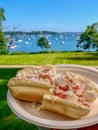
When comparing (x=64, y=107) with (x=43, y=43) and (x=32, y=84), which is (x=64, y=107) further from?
(x=43, y=43)

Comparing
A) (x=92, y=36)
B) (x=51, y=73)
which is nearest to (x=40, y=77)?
(x=51, y=73)

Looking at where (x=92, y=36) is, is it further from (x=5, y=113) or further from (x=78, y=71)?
(x=78, y=71)

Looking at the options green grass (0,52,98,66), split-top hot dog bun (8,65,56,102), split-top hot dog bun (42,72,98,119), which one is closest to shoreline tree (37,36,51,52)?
green grass (0,52,98,66)

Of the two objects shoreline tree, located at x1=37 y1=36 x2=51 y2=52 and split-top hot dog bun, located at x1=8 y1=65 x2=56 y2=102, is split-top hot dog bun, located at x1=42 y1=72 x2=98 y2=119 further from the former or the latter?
shoreline tree, located at x1=37 y1=36 x2=51 y2=52

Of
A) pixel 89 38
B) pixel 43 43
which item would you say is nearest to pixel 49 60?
pixel 89 38

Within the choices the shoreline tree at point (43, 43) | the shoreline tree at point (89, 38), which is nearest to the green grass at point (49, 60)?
the shoreline tree at point (89, 38)

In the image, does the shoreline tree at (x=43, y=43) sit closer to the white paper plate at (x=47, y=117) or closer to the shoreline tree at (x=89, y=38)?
the shoreline tree at (x=89, y=38)
